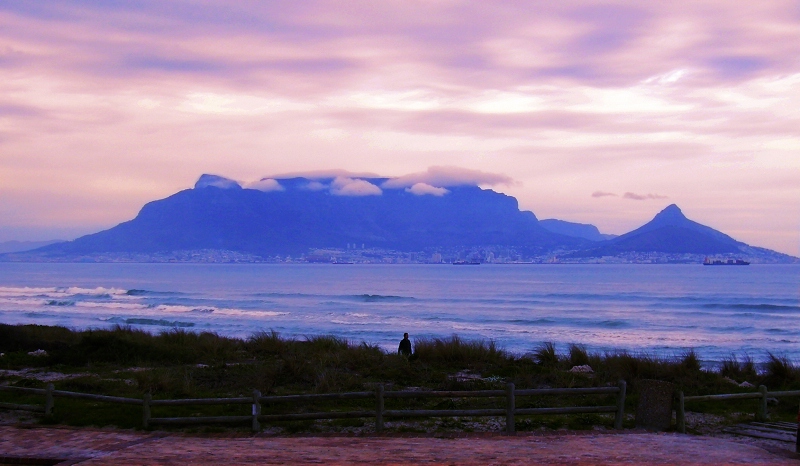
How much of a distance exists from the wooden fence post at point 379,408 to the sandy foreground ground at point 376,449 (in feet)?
1.33

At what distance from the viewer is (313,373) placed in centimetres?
1677

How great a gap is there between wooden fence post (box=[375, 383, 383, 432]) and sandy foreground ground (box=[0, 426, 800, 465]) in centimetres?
41

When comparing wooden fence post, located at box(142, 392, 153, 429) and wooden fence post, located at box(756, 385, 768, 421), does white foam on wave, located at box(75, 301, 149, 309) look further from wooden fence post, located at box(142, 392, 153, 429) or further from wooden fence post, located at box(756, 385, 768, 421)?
wooden fence post, located at box(756, 385, 768, 421)

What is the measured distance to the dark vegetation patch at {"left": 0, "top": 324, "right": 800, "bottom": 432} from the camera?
13.4 metres

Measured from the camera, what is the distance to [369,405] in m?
14.0

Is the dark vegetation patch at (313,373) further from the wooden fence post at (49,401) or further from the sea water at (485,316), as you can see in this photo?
the sea water at (485,316)

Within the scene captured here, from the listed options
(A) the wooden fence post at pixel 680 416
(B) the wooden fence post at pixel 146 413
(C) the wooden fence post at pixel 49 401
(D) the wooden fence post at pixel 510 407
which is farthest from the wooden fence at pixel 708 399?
(C) the wooden fence post at pixel 49 401

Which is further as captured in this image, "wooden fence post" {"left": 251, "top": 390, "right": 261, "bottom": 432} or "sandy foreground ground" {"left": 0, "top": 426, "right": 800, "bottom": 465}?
"wooden fence post" {"left": 251, "top": 390, "right": 261, "bottom": 432}

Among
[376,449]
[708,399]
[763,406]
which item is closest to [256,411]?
[376,449]

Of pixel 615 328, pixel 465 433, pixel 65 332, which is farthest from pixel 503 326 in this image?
pixel 465 433

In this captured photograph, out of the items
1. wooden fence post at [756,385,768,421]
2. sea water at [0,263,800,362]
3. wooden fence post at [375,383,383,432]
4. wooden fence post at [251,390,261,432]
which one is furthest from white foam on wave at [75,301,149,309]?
wooden fence post at [756,385,768,421]

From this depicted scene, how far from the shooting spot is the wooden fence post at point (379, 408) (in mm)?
11516

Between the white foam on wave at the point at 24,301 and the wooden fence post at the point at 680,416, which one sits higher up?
the wooden fence post at the point at 680,416

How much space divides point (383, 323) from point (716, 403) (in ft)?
114
